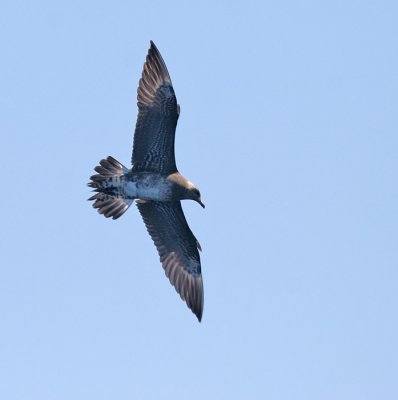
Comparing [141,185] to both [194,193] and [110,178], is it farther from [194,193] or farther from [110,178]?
[194,193]

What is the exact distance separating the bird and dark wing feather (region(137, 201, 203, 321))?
0.07ft

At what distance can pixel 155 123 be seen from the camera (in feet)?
69.1

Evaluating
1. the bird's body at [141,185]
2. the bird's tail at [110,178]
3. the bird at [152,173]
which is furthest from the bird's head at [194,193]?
the bird's tail at [110,178]

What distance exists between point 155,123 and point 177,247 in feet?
10.0

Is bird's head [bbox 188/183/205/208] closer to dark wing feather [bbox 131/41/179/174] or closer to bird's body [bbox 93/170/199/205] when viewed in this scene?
bird's body [bbox 93/170/199/205]

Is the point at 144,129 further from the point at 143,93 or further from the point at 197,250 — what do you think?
the point at 197,250

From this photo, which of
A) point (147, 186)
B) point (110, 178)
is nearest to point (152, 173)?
point (147, 186)

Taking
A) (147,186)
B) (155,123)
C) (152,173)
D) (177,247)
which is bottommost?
(177,247)

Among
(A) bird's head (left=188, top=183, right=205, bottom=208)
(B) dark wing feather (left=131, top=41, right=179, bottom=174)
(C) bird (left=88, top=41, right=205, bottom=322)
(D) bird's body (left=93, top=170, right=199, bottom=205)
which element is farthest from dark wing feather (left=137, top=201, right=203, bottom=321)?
(B) dark wing feather (left=131, top=41, right=179, bottom=174)

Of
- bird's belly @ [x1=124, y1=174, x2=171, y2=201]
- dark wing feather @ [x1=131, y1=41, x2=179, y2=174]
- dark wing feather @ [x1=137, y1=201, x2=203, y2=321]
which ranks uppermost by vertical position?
dark wing feather @ [x1=131, y1=41, x2=179, y2=174]

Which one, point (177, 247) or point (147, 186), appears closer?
point (147, 186)

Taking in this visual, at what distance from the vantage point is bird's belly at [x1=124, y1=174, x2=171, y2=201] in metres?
21.3

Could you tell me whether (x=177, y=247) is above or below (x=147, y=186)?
below

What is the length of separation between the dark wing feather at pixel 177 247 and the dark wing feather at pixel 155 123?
1.19 m
